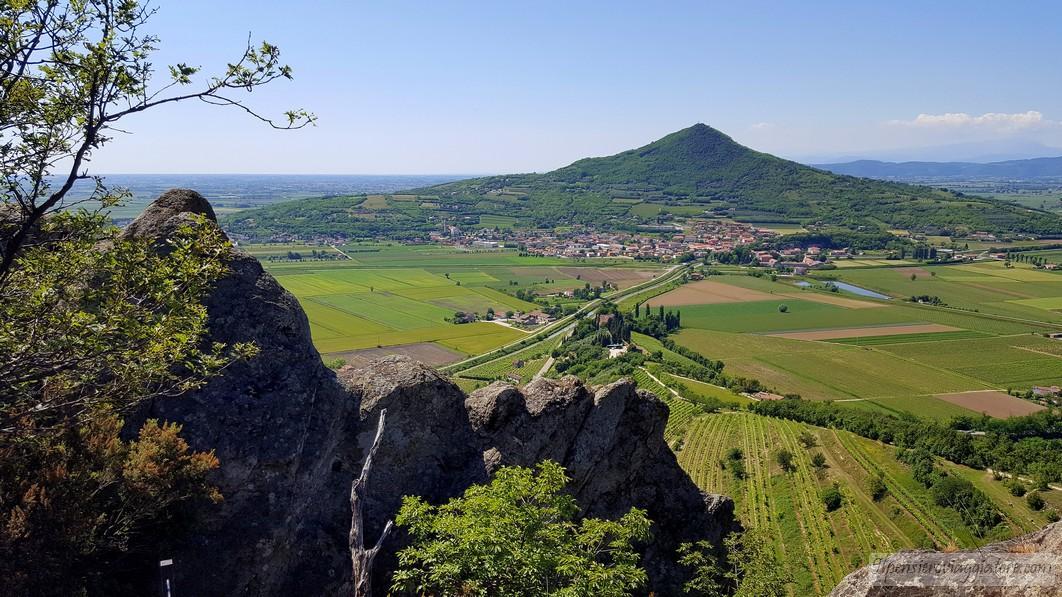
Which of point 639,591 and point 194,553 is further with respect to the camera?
point 639,591

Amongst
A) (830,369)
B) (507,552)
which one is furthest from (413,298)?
(507,552)

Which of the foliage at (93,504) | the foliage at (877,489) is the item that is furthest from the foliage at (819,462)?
the foliage at (93,504)

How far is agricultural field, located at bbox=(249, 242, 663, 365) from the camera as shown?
10306 centimetres

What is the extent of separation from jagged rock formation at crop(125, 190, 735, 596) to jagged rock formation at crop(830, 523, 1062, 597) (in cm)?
1144

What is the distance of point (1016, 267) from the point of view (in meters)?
184

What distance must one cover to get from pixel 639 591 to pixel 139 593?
584 inches

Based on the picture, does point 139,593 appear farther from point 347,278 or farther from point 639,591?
point 347,278

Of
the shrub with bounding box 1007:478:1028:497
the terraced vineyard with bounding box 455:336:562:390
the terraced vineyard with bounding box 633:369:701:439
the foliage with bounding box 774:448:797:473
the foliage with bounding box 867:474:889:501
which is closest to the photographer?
the foliage with bounding box 867:474:889:501

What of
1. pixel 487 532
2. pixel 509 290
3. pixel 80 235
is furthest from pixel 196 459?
pixel 509 290

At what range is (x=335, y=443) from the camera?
1786 cm

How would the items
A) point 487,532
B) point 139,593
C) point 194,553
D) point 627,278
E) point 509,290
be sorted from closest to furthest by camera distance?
point 487,532 → point 139,593 → point 194,553 → point 509,290 → point 627,278

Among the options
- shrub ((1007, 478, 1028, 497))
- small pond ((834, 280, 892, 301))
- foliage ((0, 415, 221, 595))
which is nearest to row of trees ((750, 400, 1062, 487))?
shrub ((1007, 478, 1028, 497))

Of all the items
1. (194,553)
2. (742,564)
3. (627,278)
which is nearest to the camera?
(194,553)

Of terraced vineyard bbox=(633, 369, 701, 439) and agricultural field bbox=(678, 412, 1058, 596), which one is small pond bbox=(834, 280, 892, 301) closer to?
terraced vineyard bbox=(633, 369, 701, 439)
